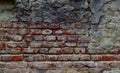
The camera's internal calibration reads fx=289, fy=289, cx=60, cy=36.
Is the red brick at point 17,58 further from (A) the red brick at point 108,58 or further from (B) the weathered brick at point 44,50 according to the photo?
(A) the red brick at point 108,58

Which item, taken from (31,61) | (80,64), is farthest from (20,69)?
(80,64)

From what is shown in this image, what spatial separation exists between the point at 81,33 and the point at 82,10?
0.89 ft

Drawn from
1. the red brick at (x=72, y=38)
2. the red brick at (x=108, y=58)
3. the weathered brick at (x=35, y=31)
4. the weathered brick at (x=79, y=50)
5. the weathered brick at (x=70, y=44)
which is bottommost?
the red brick at (x=108, y=58)

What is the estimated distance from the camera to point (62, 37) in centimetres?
342

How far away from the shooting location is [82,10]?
3.39m

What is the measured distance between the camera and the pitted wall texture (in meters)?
3.38

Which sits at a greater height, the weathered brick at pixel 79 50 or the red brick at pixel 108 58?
the weathered brick at pixel 79 50

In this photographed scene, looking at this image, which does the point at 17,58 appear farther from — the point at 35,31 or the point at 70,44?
the point at 70,44

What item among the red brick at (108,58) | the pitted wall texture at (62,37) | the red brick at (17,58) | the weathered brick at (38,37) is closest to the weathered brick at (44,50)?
the pitted wall texture at (62,37)

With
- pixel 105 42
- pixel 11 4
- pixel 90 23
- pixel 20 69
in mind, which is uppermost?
pixel 11 4

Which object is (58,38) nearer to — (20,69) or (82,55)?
(82,55)

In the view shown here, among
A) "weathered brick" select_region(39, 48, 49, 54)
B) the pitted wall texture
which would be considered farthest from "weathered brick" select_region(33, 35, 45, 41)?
"weathered brick" select_region(39, 48, 49, 54)

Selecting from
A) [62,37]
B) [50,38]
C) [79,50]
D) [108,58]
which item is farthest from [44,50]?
[108,58]

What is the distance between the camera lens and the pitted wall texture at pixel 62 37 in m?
3.38
